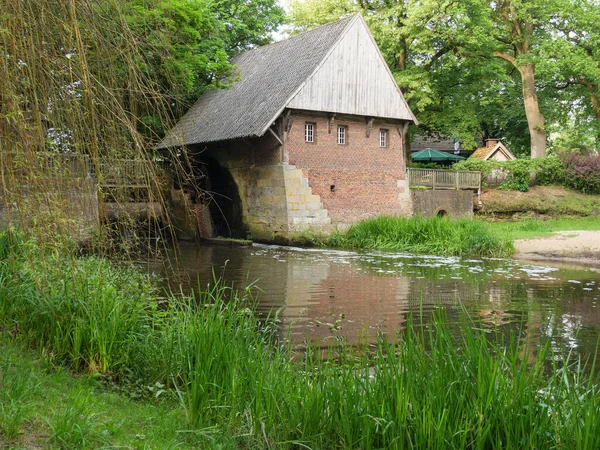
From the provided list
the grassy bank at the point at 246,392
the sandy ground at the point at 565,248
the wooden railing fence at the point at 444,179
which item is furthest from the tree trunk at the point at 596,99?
the grassy bank at the point at 246,392

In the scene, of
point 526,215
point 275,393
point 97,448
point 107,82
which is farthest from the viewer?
point 526,215

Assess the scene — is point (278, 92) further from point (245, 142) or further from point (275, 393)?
point (275, 393)

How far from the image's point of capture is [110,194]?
4988mm

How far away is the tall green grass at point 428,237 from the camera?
1950 centimetres

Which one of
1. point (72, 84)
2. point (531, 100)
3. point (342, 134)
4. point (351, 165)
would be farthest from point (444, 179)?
point (72, 84)

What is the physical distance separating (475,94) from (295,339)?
91.3 ft

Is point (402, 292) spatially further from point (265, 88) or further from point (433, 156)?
point (433, 156)

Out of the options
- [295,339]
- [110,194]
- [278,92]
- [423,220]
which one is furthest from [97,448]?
[278,92]


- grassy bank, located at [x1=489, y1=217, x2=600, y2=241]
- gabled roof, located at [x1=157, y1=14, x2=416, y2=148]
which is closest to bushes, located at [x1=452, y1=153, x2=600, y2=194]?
grassy bank, located at [x1=489, y1=217, x2=600, y2=241]

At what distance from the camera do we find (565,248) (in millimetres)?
19234

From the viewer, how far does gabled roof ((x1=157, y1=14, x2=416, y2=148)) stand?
2280 centimetres

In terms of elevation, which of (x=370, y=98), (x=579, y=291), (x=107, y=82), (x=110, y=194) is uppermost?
(x=370, y=98)

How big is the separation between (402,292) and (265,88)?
1436 cm

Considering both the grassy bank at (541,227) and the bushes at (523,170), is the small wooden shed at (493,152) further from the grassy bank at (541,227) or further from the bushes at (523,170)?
the grassy bank at (541,227)
